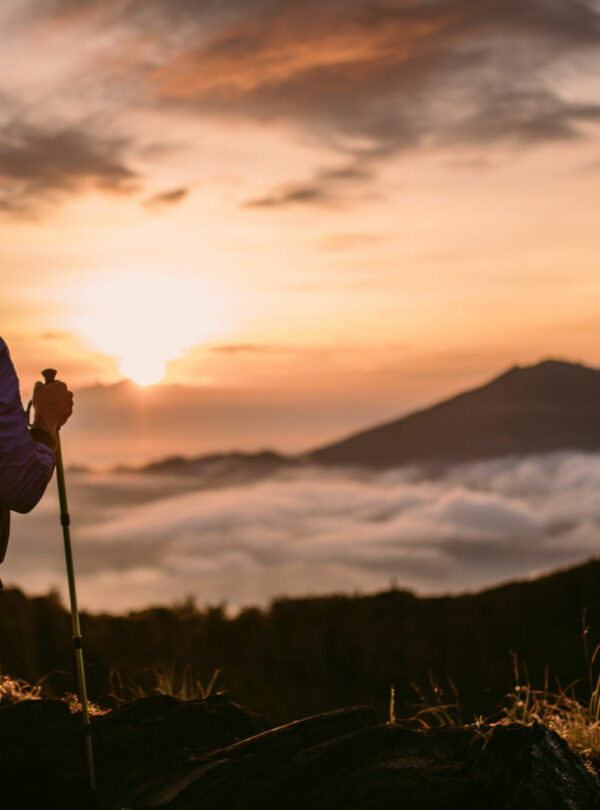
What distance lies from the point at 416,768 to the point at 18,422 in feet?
9.83

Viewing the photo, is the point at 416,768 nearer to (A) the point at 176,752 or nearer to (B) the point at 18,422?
(A) the point at 176,752

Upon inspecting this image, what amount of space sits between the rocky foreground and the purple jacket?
2.07 m

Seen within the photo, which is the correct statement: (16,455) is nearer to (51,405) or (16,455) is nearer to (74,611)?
(51,405)

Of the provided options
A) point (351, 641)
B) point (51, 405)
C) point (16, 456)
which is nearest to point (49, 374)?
point (51, 405)

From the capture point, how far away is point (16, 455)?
473cm

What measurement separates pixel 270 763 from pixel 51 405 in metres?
2.57

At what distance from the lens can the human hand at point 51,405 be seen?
214 inches

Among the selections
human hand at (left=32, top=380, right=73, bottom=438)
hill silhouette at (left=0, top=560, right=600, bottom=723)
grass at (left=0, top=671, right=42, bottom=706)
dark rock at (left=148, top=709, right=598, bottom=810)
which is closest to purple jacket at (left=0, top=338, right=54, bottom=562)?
human hand at (left=32, top=380, right=73, bottom=438)

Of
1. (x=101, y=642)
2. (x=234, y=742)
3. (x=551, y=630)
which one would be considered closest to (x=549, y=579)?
(x=551, y=630)

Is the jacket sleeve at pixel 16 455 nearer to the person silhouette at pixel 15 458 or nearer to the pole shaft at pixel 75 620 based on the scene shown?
the person silhouette at pixel 15 458

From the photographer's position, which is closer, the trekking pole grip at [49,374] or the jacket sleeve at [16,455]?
the jacket sleeve at [16,455]

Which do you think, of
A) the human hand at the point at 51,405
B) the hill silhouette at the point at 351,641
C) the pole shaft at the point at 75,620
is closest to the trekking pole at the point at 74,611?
the pole shaft at the point at 75,620

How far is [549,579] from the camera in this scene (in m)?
16.7

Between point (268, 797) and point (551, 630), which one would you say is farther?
point (551, 630)
